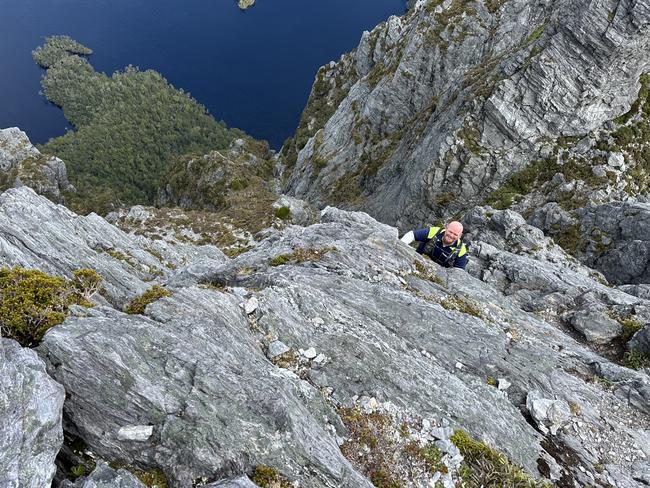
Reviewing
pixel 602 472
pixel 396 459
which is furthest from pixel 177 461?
pixel 602 472

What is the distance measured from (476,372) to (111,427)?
10.9 m

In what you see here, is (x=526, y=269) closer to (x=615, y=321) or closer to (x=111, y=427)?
(x=615, y=321)

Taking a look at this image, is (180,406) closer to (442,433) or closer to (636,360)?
(442,433)

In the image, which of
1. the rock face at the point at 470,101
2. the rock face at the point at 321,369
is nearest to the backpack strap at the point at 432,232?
the rock face at the point at 321,369

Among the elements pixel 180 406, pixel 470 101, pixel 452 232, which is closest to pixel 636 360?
pixel 452 232

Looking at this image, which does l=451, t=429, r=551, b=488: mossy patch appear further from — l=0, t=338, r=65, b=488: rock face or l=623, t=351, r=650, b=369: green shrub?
l=0, t=338, r=65, b=488: rock face

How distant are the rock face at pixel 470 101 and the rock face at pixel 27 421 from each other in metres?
42.5

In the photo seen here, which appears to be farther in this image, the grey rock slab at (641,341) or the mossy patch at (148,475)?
the grey rock slab at (641,341)

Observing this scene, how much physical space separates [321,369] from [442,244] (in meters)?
10.2

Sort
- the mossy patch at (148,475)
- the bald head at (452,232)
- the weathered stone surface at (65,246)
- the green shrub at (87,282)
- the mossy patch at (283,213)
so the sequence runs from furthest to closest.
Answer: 1. the mossy patch at (283,213)
2. the bald head at (452,232)
3. the weathered stone surface at (65,246)
4. the green shrub at (87,282)
5. the mossy patch at (148,475)

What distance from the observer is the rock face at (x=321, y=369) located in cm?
974

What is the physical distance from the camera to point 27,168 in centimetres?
13762

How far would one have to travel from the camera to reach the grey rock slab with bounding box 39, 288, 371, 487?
9.49m

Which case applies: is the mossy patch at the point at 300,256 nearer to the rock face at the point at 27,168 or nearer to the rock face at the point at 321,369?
the rock face at the point at 321,369
